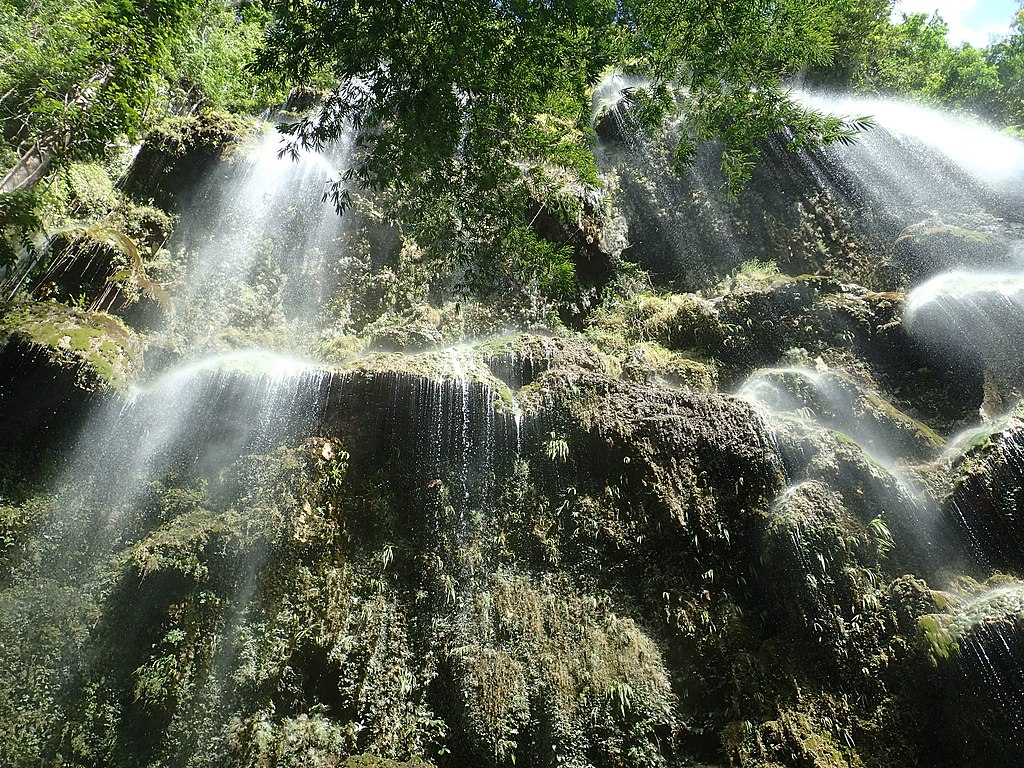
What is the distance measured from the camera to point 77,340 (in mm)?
6758

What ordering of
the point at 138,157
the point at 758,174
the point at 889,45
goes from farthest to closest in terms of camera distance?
the point at 889,45, the point at 758,174, the point at 138,157

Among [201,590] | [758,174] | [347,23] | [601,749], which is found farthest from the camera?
[758,174]

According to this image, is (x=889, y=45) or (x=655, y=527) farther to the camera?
(x=889, y=45)

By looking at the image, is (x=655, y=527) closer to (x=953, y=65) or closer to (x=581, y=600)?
(x=581, y=600)

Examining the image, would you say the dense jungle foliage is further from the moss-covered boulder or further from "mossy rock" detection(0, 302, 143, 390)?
the moss-covered boulder

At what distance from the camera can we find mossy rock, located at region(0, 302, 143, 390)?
645 cm

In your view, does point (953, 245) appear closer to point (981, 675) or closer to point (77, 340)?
point (981, 675)

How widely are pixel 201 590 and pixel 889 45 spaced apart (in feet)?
68.2

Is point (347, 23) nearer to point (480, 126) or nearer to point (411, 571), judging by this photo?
point (480, 126)

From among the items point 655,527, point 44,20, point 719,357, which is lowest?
point 655,527

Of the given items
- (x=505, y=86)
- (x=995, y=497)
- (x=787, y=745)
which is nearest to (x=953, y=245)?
(x=995, y=497)

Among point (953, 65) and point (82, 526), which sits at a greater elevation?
point (953, 65)

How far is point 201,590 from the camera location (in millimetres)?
6172

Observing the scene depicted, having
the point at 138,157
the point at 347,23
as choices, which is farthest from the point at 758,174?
the point at 138,157
